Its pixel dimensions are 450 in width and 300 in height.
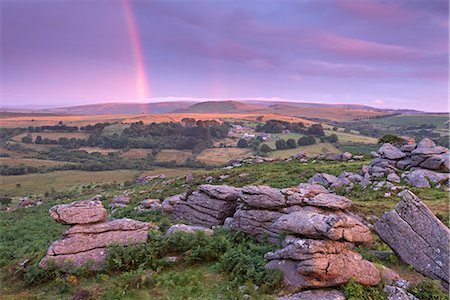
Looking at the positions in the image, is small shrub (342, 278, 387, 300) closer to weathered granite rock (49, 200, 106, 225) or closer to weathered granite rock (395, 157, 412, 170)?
weathered granite rock (49, 200, 106, 225)

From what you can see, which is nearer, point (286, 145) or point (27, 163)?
point (27, 163)

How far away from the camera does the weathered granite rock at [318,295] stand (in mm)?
10477

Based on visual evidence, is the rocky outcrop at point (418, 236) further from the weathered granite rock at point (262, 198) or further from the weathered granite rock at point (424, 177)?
the weathered granite rock at point (424, 177)

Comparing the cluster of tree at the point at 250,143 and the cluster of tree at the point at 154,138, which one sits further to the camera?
the cluster of tree at the point at 154,138

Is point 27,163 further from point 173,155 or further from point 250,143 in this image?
point 250,143

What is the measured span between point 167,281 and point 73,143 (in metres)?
130

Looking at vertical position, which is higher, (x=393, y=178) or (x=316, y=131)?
(x=393, y=178)

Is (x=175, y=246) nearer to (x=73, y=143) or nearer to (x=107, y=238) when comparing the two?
(x=107, y=238)

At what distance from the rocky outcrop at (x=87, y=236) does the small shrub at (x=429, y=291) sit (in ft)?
34.3

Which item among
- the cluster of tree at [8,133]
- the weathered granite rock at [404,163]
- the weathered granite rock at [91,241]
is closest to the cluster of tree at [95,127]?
the cluster of tree at [8,133]

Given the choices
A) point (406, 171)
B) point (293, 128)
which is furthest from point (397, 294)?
point (293, 128)

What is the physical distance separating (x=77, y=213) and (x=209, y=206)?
7405 mm

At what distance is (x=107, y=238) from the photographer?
48.1 ft

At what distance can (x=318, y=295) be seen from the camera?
34.9ft
